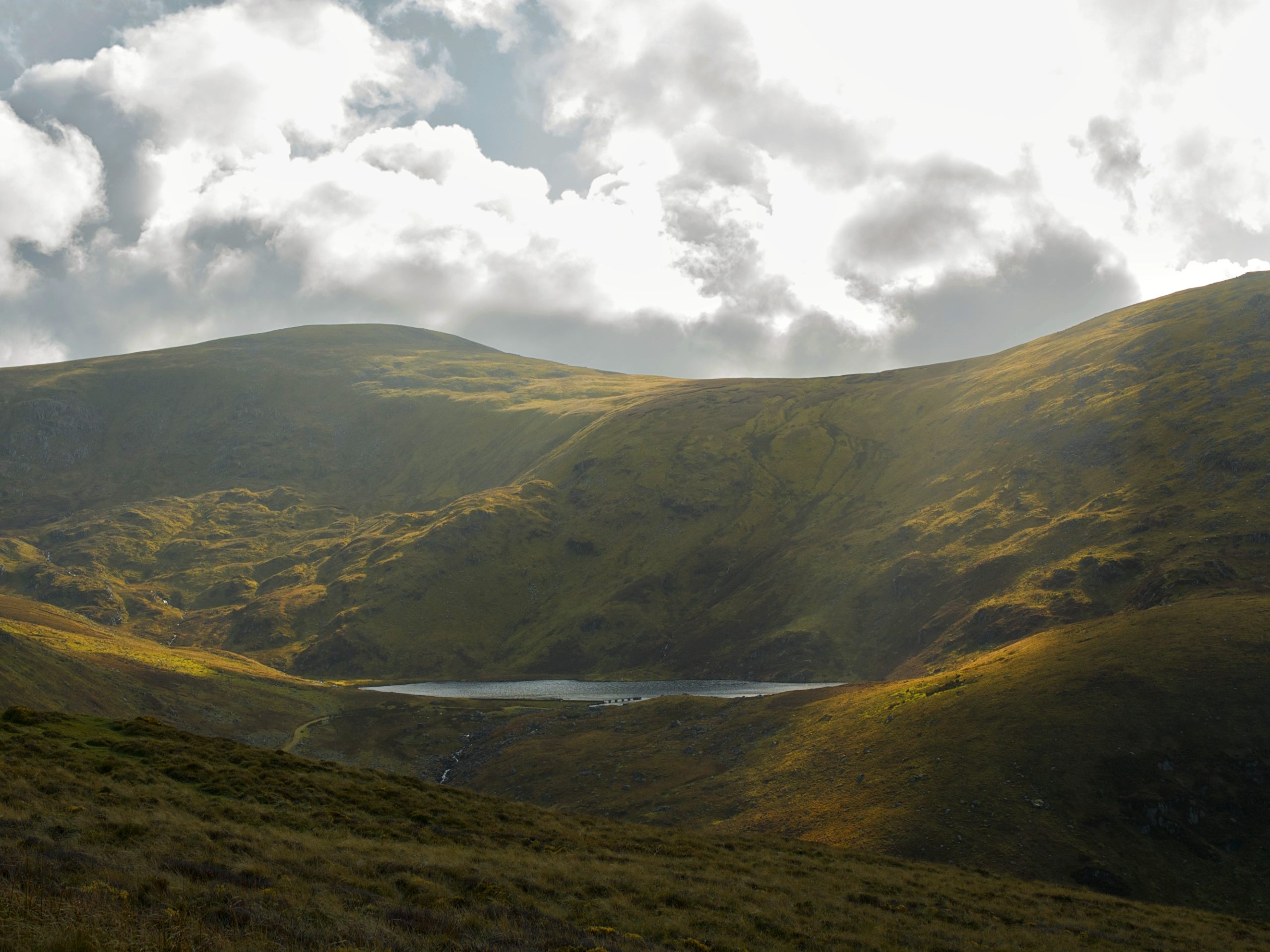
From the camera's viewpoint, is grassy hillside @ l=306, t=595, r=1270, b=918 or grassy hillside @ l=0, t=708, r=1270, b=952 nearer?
grassy hillside @ l=0, t=708, r=1270, b=952

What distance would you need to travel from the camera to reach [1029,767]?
74.8m

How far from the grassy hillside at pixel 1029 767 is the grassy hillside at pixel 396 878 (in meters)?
15.9

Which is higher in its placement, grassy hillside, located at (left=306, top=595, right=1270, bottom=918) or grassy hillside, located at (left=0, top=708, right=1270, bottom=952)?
grassy hillside, located at (left=0, top=708, right=1270, bottom=952)

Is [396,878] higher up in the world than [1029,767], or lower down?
higher up

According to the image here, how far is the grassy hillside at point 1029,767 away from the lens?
2522 inches

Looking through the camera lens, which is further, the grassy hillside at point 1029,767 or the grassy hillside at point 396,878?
the grassy hillside at point 1029,767

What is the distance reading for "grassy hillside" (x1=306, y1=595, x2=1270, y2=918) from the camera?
6406 centimetres

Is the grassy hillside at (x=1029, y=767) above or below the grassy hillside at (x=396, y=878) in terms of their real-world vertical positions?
below

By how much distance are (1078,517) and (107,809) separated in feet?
663

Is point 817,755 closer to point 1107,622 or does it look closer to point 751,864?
point 1107,622

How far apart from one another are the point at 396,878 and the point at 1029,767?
6781cm

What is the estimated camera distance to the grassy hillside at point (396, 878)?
1966 cm

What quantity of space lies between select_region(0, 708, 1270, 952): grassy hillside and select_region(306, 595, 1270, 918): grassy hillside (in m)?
15.9

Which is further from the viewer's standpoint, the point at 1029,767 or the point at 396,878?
the point at 1029,767
